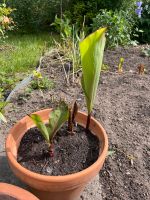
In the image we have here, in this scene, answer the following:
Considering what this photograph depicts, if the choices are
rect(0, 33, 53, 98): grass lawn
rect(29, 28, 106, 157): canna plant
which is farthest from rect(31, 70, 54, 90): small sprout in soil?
rect(29, 28, 106, 157): canna plant

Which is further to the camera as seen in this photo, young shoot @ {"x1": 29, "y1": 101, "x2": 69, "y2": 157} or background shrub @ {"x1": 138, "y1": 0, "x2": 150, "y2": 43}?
background shrub @ {"x1": 138, "y1": 0, "x2": 150, "y2": 43}

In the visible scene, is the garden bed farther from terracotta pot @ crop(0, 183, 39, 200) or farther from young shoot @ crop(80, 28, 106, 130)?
terracotta pot @ crop(0, 183, 39, 200)

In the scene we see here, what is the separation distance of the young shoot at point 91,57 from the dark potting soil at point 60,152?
0.38 metres

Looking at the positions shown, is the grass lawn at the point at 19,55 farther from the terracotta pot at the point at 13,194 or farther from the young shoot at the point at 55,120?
the terracotta pot at the point at 13,194

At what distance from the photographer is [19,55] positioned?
5273 millimetres

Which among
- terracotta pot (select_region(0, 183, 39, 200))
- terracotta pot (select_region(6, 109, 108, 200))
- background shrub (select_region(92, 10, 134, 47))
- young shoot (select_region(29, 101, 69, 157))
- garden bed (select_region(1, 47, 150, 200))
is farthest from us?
background shrub (select_region(92, 10, 134, 47))

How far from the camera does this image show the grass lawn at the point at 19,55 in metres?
4.52

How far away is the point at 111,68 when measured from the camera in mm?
4535

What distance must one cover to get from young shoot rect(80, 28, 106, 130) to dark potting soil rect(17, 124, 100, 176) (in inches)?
15.1

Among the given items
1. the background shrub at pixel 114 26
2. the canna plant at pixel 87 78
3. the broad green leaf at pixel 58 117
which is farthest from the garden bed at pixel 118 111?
the broad green leaf at pixel 58 117

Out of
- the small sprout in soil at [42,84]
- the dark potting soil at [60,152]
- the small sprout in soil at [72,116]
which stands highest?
the small sprout in soil at [72,116]

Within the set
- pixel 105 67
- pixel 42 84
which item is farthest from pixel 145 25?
pixel 42 84

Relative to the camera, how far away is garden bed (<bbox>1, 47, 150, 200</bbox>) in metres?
2.79

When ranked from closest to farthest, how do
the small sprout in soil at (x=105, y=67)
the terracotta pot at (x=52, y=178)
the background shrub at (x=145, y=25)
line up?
the terracotta pot at (x=52, y=178), the small sprout in soil at (x=105, y=67), the background shrub at (x=145, y=25)
